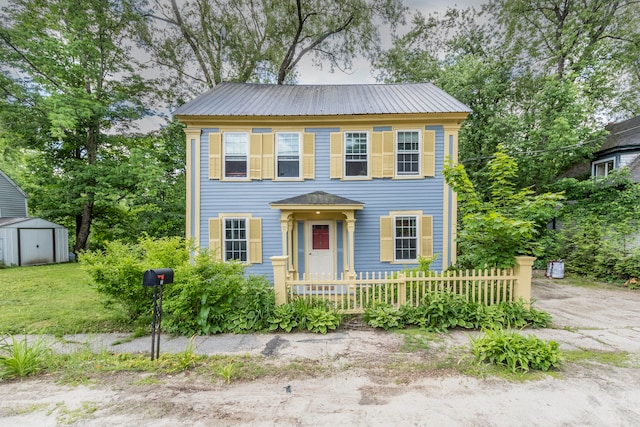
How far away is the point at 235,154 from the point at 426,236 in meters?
6.62

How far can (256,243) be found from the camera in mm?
8039

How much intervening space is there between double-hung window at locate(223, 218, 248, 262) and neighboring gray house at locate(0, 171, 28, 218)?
15.5 meters

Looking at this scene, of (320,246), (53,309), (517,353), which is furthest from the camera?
(320,246)

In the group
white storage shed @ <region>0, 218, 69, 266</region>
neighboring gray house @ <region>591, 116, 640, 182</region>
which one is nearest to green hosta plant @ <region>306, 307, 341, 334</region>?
neighboring gray house @ <region>591, 116, 640, 182</region>

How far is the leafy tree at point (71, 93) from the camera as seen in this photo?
1030 centimetres

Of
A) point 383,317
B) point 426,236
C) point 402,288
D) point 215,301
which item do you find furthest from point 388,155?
point 215,301

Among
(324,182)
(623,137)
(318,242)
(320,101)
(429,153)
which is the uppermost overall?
(320,101)

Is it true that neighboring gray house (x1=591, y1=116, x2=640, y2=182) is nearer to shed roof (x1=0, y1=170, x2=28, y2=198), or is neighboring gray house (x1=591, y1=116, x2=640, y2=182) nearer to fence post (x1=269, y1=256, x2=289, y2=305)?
fence post (x1=269, y1=256, x2=289, y2=305)

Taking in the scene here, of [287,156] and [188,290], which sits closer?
[188,290]

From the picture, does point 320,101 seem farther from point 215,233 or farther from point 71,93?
point 71,93

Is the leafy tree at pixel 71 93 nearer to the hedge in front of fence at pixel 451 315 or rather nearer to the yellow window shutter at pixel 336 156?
the yellow window shutter at pixel 336 156

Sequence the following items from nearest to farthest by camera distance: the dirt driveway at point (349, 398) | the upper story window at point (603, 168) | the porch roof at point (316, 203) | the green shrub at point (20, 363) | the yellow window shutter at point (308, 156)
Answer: the dirt driveway at point (349, 398), the green shrub at point (20, 363), the porch roof at point (316, 203), the yellow window shutter at point (308, 156), the upper story window at point (603, 168)

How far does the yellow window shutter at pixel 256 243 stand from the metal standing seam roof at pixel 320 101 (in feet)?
11.7

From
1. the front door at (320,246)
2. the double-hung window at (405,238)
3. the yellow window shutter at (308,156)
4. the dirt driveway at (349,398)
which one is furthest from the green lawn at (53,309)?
the double-hung window at (405,238)
